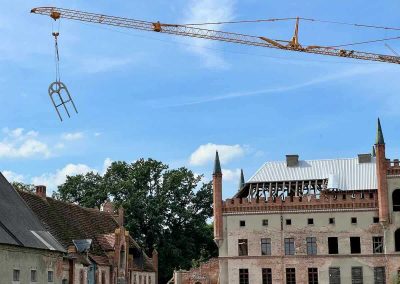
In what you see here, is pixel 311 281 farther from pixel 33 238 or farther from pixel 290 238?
pixel 33 238

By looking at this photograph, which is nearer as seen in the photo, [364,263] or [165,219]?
[364,263]

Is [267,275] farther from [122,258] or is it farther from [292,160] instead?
[122,258]

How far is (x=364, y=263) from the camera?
64.8m

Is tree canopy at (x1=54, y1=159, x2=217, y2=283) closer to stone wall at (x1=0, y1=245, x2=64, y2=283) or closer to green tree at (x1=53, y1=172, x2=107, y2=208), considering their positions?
green tree at (x1=53, y1=172, x2=107, y2=208)

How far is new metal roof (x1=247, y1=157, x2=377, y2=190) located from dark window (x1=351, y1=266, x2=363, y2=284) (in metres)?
7.97

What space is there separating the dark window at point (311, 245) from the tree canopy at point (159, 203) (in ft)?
64.6

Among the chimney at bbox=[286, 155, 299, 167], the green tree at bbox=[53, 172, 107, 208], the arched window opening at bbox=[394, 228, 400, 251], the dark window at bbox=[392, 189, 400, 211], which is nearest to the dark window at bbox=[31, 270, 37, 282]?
the arched window opening at bbox=[394, 228, 400, 251]

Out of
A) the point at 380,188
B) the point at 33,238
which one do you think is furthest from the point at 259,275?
the point at 33,238

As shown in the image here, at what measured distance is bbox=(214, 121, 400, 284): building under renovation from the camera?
64.2 m

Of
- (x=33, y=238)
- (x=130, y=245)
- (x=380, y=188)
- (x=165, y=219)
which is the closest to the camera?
(x=33, y=238)

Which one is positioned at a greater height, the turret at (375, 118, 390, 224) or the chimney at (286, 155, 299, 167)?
the chimney at (286, 155, 299, 167)

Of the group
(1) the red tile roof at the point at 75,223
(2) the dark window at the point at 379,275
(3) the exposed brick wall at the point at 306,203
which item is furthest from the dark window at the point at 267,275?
(1) the red tile roof at the point at 75,223

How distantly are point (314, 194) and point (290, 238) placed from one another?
4892 mm

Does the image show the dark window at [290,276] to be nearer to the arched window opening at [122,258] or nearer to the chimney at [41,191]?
the arched window opening at [122,258]
